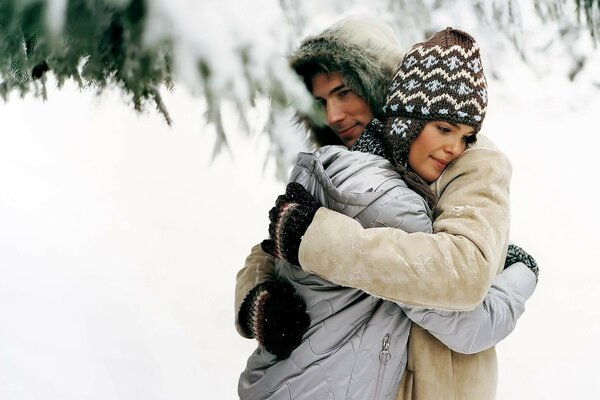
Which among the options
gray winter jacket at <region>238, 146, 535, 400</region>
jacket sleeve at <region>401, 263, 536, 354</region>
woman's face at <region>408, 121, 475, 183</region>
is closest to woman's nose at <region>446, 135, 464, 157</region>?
woman's face at <region>408, 121, 475, 183</region>

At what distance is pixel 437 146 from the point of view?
53.1 inches

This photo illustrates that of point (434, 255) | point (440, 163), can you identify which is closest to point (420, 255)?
point (434, 255)

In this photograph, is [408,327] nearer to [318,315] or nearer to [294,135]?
[318,315]

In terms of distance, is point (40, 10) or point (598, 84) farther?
point (598, 84)

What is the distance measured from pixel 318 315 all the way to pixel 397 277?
244 millimetres

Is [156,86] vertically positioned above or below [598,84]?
above

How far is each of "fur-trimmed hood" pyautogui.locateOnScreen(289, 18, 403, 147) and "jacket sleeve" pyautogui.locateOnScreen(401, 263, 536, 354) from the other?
0.55 m

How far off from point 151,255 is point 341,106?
1046 millimetres

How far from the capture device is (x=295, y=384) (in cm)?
131

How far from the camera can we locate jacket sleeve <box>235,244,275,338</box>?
1502 mm

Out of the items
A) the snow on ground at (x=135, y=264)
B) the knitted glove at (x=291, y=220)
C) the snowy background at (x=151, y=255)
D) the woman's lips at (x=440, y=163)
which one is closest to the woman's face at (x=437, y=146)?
the woman's lips at (x=440, y=163)

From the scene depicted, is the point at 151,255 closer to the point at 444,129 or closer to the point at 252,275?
the point at 252,275

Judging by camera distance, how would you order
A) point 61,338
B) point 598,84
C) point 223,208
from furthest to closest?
point 598,84 → point 223,208 → point 61,338

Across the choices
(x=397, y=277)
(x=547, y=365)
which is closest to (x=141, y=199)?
(x=397, y=277)
